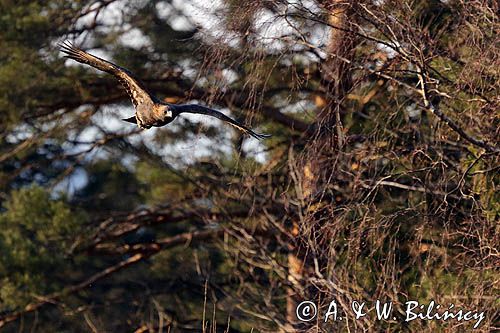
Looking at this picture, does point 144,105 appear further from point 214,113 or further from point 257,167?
point 257,167

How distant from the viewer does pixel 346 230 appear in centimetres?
720

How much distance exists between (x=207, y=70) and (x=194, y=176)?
538 cm

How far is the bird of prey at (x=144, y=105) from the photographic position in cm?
611

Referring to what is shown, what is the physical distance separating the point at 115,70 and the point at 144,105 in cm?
46

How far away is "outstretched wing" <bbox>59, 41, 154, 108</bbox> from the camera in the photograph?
19.9 ft

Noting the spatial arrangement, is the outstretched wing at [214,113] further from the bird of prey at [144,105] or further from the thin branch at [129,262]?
the thin branch at [129,262]

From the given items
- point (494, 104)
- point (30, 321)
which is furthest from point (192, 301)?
point (494, 104)

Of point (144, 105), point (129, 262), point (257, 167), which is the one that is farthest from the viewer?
point (129, 262)

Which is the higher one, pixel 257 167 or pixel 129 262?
pixel 257 167

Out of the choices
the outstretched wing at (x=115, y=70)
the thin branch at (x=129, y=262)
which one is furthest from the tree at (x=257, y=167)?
the outstretched wing at (x=115, y=70)

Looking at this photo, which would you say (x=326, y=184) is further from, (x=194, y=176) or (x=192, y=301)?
(x=192, y=301)

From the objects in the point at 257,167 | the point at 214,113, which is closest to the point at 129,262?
the point at 257,167

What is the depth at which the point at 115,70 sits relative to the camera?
614 cm

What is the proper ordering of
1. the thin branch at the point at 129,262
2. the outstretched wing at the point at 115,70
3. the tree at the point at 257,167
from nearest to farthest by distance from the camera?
1. the outstretched wing at the point at 115,70
2. the tree at the point at 257,167
3. the thin branch at the point at 129,262
